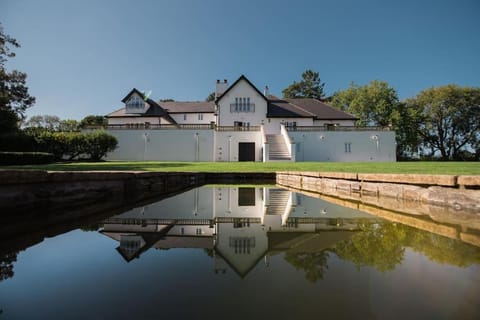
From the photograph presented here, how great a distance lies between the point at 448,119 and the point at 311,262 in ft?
181

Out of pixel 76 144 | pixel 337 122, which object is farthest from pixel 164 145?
pixel 337 122

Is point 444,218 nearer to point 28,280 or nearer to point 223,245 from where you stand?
point 223,245

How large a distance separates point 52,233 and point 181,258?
180cm

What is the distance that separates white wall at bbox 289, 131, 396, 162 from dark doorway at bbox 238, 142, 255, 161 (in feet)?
14.8

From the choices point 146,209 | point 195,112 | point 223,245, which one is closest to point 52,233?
point 146,209

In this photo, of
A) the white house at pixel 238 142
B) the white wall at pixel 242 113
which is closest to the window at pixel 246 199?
the white house at pixel 238 142

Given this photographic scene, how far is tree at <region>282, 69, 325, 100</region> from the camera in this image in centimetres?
5831

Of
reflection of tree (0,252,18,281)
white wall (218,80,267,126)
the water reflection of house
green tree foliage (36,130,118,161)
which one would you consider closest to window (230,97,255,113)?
white wall (218,80,267,126)

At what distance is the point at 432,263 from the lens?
1.97 metres

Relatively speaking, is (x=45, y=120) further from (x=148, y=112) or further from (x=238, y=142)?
(x=238, y=142)

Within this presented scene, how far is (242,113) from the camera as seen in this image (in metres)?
29.6

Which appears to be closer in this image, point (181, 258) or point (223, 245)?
point (181, 258)

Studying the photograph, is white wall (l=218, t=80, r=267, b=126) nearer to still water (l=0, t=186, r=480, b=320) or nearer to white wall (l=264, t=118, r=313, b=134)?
white wall (l=264, t=118, r=313, b=134)

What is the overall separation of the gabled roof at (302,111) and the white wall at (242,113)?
1.26 metres
